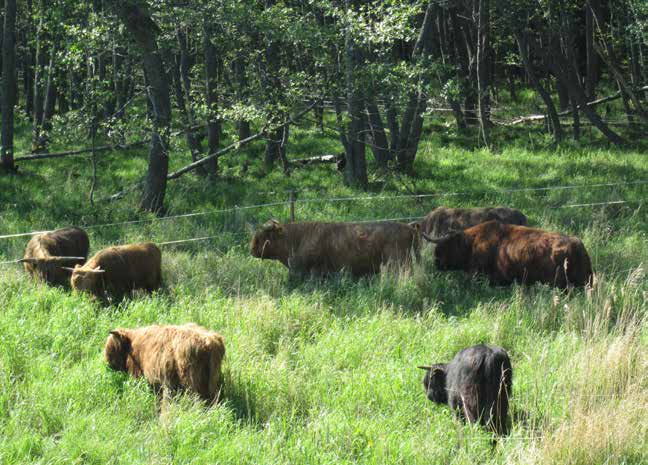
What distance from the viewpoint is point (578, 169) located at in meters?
19.4

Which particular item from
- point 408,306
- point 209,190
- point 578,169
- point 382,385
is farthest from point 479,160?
point 382,385

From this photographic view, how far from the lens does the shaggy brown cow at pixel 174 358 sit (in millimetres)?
6793

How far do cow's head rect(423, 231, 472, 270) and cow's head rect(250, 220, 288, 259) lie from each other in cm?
217

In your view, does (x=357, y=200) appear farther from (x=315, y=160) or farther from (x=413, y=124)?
(x=315, y=160)

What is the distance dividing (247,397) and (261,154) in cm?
1611

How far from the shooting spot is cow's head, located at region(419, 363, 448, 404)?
6800 millimetres

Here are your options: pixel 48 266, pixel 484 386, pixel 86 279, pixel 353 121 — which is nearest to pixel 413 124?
pixel 353 121

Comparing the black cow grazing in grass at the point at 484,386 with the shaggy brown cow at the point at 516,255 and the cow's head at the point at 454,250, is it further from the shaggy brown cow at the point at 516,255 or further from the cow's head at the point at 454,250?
→ the cow's head at the point at 454,250

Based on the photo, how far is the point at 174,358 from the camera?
6.93 m

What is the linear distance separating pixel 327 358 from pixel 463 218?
229 inches

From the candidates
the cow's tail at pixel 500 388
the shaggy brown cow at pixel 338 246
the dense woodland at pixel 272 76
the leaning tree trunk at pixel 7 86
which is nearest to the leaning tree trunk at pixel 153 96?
the dense woodland at pixel 272 76

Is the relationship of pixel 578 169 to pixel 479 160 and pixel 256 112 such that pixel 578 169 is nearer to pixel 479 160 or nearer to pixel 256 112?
pixel 479 160

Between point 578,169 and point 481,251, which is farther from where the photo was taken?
point 578,169

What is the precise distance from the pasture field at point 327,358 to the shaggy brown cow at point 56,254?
0.23 m
